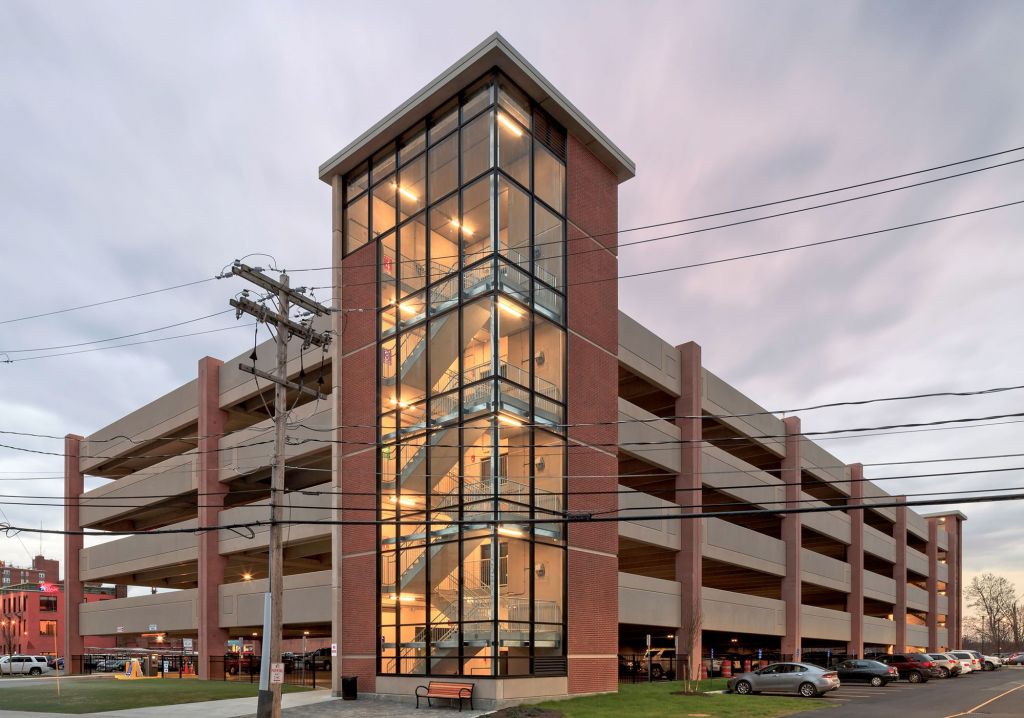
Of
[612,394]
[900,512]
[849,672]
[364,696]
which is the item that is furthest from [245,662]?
[900,512]

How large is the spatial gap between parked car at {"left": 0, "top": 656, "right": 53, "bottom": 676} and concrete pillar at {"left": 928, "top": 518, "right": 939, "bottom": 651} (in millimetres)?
77088

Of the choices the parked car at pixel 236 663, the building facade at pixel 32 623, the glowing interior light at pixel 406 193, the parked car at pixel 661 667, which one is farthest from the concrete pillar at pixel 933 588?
the building facade at pixel 32 623

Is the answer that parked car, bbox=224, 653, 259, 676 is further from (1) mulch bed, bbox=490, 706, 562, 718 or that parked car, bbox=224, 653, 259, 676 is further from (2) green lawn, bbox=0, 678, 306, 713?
(1) mulch bed, bbox=490, 706, 562, 718

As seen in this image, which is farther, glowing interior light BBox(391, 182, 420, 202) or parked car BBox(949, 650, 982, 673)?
parked car BBox(949, 650, 982, 673)

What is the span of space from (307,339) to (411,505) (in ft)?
31.3

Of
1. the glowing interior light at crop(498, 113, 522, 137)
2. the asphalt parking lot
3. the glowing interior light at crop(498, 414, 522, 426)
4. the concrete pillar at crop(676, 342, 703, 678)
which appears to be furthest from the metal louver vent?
the asphalt parking lot

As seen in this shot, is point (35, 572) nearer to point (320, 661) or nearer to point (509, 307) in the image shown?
point (320, 661)

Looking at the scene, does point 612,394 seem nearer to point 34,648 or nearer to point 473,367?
point 473,367

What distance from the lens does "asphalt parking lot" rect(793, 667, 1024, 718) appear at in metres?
26.4

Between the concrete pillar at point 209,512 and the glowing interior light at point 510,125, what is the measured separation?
24.9 m

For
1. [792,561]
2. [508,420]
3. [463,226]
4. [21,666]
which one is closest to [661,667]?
[792,561]

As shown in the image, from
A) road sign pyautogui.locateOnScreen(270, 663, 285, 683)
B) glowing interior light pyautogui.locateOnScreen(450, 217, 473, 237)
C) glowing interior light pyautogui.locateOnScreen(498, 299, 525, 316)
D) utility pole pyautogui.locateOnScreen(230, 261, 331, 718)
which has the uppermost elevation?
glowing interior light pyautogui.locateOnScreen(450, 217, 473, 237)

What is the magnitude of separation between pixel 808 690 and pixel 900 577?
44.4 metres

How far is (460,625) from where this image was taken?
92.9ft
